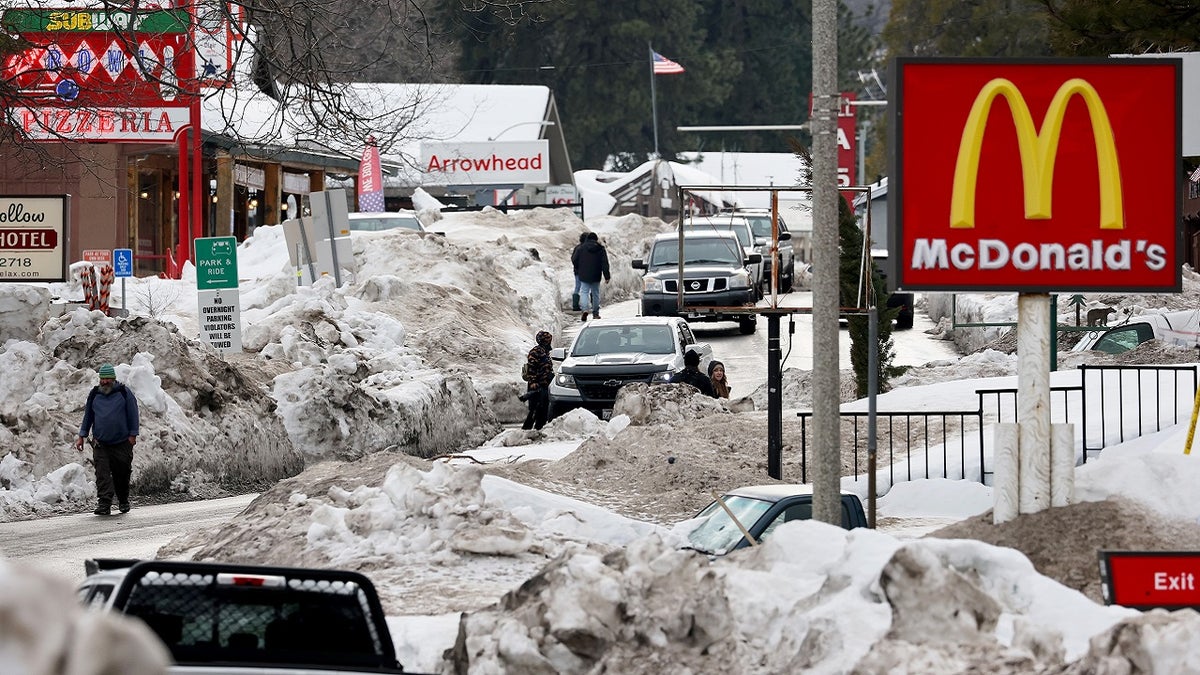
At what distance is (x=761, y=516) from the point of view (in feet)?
35.3

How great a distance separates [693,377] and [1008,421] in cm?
698

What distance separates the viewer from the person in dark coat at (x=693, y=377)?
22.7 metres

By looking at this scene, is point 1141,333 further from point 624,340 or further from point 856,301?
point 624,340

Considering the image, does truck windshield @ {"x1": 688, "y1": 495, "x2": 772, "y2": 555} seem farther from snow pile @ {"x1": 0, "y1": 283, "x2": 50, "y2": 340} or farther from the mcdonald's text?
snow pile @ {"x1": 0, "y1": 283, "x2": 50, "y2": 340}

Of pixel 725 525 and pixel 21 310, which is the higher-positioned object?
pixel 21 310

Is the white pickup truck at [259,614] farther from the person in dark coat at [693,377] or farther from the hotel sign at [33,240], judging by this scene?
the hotel sign at [33,240]

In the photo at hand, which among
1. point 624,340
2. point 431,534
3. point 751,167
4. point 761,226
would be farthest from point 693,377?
point 751,167

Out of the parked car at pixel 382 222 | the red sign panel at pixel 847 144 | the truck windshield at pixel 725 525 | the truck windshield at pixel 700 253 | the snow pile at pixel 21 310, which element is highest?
the red sign panel at pixel 847 144

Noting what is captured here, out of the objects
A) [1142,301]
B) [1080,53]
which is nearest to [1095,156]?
[1080,53]

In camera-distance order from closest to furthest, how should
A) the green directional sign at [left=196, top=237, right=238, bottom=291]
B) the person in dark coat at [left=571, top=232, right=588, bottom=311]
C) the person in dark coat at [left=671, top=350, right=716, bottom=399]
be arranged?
the person in dark coat at [left=671, top=350, right=716, bottom=399] → the green directional sign at [left=196, top=237, right=238, bottom=291] → the person in dark coat at [left=571, top=232, right=588, bottom=311]

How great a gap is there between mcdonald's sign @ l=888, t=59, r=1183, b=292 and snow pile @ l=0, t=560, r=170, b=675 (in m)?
8.43

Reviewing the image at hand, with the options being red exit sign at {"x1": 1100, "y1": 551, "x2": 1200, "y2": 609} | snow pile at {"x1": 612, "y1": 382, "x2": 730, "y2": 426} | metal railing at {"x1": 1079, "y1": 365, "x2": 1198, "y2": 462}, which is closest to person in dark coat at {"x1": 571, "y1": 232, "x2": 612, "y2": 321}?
snow pile at {"x1": 612, "y1": 382, "x2": 730, "y2": 426}

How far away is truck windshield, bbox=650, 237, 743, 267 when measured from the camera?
3192 cm

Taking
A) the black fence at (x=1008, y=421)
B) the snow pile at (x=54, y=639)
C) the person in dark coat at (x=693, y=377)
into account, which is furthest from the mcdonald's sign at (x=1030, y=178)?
the person in dark coat at (x=693, y=377)
